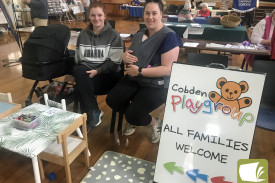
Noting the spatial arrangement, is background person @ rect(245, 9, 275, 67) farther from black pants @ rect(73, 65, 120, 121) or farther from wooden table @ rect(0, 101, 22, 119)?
wooden table @ rect(0, 101, 22, 119)

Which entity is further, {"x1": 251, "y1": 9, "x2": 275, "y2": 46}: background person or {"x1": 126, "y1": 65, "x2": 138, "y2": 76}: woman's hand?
{"x1": 251, "y1": 9, "x2": 275, "y2": 46}: background person

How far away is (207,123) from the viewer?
1426 mm

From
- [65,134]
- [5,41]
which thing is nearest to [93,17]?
[65,134]

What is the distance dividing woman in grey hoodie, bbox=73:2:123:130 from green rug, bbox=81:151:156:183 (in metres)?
0.38

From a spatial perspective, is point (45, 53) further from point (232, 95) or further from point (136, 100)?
point (232, 95)

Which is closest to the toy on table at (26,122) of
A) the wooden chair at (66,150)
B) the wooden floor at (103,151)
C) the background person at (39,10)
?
the wooden chair at (66,150)

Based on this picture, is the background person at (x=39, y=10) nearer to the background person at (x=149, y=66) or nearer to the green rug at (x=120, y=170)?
the background person at (x=149, y=66)

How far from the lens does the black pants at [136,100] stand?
1.88 meters

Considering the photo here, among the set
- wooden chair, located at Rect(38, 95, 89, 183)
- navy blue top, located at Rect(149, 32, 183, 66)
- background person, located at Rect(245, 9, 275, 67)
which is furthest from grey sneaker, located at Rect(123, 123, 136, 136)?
background person, located at Rect(245, 9, 275, 67)

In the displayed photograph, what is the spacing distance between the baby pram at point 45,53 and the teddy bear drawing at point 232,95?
1.60 metres

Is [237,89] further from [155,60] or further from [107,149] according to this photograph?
[107,149]

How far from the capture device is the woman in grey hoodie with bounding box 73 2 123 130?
85.7 inches

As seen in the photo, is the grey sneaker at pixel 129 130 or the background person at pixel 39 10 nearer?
the grey sneaker at pixel 129 130

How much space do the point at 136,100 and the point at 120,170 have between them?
1.83 feet
